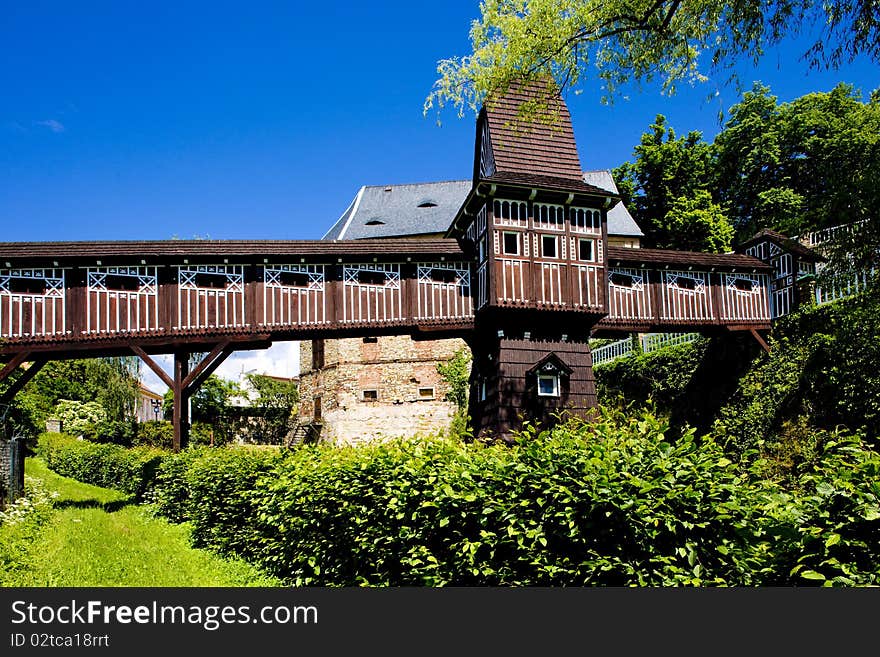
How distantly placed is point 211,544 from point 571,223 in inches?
418

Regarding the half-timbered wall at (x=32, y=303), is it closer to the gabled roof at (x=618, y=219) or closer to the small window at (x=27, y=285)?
the small window at (x=27, y=285)

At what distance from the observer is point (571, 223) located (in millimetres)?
17641

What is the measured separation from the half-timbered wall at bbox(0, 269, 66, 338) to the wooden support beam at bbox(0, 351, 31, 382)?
40 centimetres

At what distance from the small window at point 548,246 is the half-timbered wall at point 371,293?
3379 mm

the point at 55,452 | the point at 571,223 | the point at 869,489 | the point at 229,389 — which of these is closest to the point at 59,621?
the point at 869,489

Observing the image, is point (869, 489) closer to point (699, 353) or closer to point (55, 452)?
point (699, 353)

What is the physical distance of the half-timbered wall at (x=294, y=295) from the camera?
16906 mm

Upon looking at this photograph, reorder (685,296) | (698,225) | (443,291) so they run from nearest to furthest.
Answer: (443,291), (685,296), (698,225)

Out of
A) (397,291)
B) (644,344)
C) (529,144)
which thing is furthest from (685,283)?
(397,291)

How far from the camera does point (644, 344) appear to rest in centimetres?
2350

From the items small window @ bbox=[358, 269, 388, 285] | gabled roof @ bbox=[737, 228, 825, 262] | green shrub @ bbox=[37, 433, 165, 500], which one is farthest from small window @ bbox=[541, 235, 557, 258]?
green shrub @ bbox=[37, 433, 165, 500]

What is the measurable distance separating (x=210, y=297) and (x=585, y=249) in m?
8.55

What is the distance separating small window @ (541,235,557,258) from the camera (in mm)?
17359

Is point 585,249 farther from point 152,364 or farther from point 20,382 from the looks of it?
point 20,382
